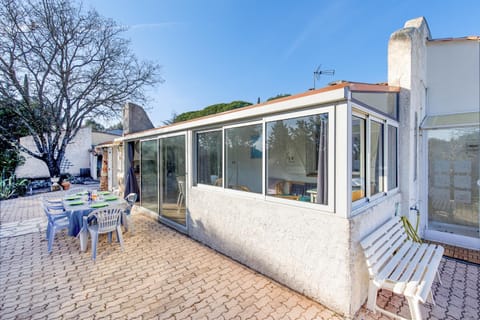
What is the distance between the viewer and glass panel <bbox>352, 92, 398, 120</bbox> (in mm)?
3454

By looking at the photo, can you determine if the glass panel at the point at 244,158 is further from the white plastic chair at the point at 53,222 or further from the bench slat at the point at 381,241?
the white plastic chair at the point at 53,222

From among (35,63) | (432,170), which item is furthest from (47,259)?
(35,63)

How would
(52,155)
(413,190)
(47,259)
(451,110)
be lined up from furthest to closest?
(52,155), (451,110), (413,190), (47,259)

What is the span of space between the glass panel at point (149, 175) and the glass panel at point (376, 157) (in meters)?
5.82

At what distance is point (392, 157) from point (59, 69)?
1895 centimetres

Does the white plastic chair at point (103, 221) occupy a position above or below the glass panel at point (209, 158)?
below

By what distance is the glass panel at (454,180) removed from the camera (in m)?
4.74

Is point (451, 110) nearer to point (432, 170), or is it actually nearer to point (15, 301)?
point (432, 170)

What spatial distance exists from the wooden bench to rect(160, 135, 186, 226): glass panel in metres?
4.34

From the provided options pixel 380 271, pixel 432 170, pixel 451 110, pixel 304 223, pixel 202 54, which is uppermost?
pixel 202 54

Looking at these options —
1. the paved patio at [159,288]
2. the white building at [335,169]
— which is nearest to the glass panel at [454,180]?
the white building at [335,169]

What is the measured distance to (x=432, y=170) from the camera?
5.21 meters

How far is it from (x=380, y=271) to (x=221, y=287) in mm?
2221

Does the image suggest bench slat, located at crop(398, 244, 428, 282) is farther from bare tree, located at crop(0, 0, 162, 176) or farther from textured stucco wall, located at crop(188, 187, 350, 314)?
bare tree, located at crop(0, 0, 162, 176)
